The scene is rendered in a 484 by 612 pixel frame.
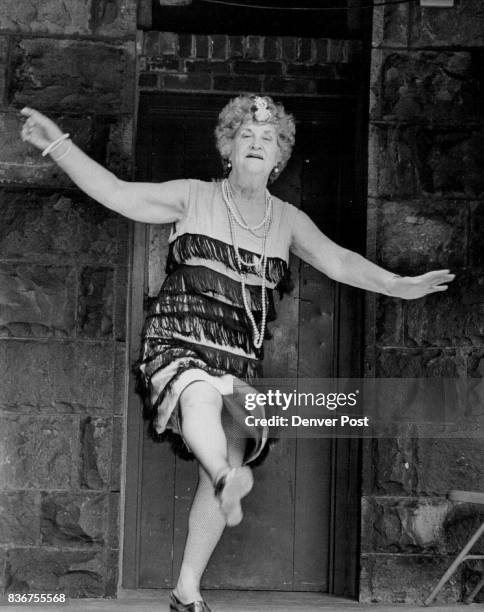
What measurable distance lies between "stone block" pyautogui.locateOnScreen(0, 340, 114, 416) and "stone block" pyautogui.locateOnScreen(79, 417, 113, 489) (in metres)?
0.05

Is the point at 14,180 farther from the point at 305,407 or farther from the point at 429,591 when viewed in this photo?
the point at 429,591

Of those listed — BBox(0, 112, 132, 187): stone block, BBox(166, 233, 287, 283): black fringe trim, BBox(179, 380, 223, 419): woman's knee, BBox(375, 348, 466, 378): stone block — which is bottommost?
BBox(179, 380, 223, 419): woman's knee

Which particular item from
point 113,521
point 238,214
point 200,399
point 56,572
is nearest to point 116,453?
point 113,521

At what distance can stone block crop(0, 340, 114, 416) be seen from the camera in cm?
466

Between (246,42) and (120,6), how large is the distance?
0.53m

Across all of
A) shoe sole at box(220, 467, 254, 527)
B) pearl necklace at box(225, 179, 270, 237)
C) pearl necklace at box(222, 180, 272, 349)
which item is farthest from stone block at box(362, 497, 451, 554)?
pearl necklace at box(225, 179, 270, 237)

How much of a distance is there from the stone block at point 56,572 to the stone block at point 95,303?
33.1 inches

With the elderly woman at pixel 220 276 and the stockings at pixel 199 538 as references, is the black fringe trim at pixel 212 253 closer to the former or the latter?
the elderly woman at pixel 220 276

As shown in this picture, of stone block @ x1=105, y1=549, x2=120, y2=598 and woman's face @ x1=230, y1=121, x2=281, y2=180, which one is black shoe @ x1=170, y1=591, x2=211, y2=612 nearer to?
stone block @ x1=105, y1=549, x2=120, y2=598

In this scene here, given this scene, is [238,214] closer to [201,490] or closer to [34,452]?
[201,490]

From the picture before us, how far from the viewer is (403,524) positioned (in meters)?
4.73

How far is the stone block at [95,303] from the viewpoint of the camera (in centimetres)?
470

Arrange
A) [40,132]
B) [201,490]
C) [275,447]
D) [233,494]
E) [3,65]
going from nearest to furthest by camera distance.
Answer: [233,494], [40,132], [201,490], [3,65], [275,447]

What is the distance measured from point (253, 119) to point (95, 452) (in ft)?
4.57
